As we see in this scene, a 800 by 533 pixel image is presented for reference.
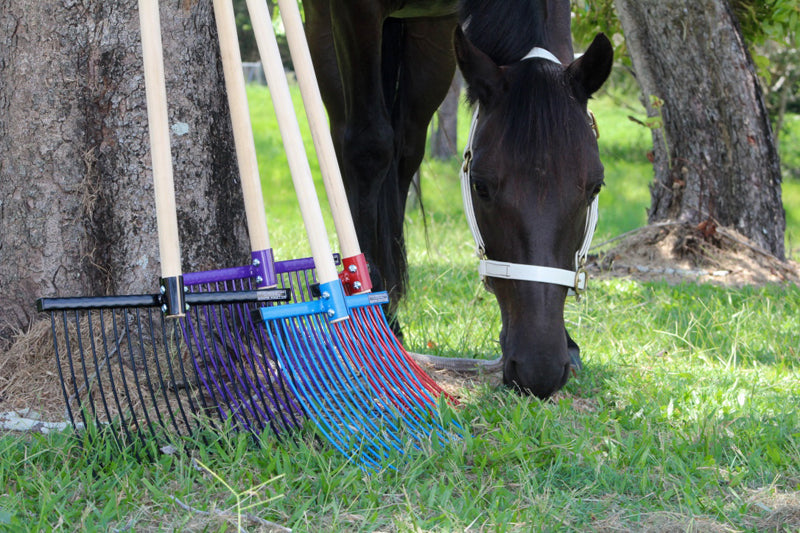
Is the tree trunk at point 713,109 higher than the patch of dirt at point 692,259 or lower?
higher

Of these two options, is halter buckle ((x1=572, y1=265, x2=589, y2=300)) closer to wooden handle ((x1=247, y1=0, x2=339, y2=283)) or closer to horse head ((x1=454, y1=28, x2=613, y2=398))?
horse head ((x1=454, y1=28, x2=613, y2=398))

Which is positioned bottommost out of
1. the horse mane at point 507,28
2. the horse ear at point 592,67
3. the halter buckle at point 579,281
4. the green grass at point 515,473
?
the green grass at point 515,473

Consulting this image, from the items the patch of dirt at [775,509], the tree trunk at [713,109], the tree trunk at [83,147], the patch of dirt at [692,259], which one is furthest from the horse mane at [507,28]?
the tree trunk at [713,109]

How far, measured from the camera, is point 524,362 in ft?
Answer: 6.81

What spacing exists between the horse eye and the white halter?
0.37 feet

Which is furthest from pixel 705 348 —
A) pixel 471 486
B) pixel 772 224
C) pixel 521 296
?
pixel 772 224

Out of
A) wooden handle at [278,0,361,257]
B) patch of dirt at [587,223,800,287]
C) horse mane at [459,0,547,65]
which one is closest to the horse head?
horse mane at [459,0,547,65]

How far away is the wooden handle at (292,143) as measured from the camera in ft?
6.88

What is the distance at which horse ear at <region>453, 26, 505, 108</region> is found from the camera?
2.29m

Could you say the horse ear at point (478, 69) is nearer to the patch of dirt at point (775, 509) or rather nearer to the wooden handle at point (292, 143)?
the wooden handle at point (292, 143)

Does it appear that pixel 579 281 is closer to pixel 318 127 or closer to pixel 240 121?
pixel 318 127

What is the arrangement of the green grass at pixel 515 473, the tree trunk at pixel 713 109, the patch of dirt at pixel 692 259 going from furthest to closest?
the tree trunk at pixel 713 109 → the patch of dirt at pixel 692 259 → the green grass at pixel 515 473

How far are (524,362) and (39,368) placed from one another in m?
1.43

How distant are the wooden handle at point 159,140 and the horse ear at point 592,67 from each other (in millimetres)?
1204
